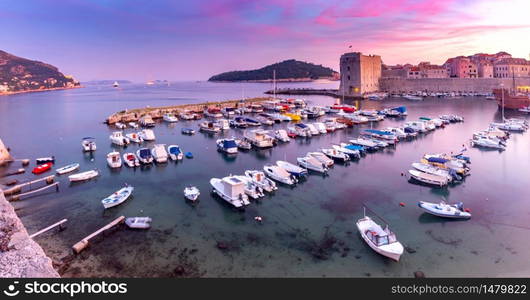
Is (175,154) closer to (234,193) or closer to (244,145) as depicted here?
(244,145)

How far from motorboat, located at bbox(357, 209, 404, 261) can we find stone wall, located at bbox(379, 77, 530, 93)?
6890 cm

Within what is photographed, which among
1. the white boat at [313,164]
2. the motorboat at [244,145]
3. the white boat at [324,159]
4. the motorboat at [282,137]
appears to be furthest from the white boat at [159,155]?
the motorboat at [282,137]

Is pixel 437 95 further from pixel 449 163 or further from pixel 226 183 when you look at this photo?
pixel 226 183

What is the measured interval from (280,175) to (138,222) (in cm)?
721

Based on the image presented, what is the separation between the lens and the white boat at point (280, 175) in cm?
1591

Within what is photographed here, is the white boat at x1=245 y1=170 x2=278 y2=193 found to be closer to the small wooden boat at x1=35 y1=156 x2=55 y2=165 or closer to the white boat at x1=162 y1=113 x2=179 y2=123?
the small wooden boat at x1=35 y1=156 x2=55 y2=165

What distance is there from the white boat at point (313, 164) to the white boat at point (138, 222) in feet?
30.7

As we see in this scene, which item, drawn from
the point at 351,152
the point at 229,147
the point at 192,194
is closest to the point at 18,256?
the point at 192,194

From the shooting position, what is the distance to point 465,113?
40.2 metres

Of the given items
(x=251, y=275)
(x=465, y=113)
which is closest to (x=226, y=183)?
(x=251, y=275)

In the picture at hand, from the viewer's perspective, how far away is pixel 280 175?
16.3 m

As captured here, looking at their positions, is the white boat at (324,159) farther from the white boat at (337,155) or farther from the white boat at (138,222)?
the white boat at (138,222)

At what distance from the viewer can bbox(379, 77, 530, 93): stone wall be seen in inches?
2552

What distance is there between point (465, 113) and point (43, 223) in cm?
4408
